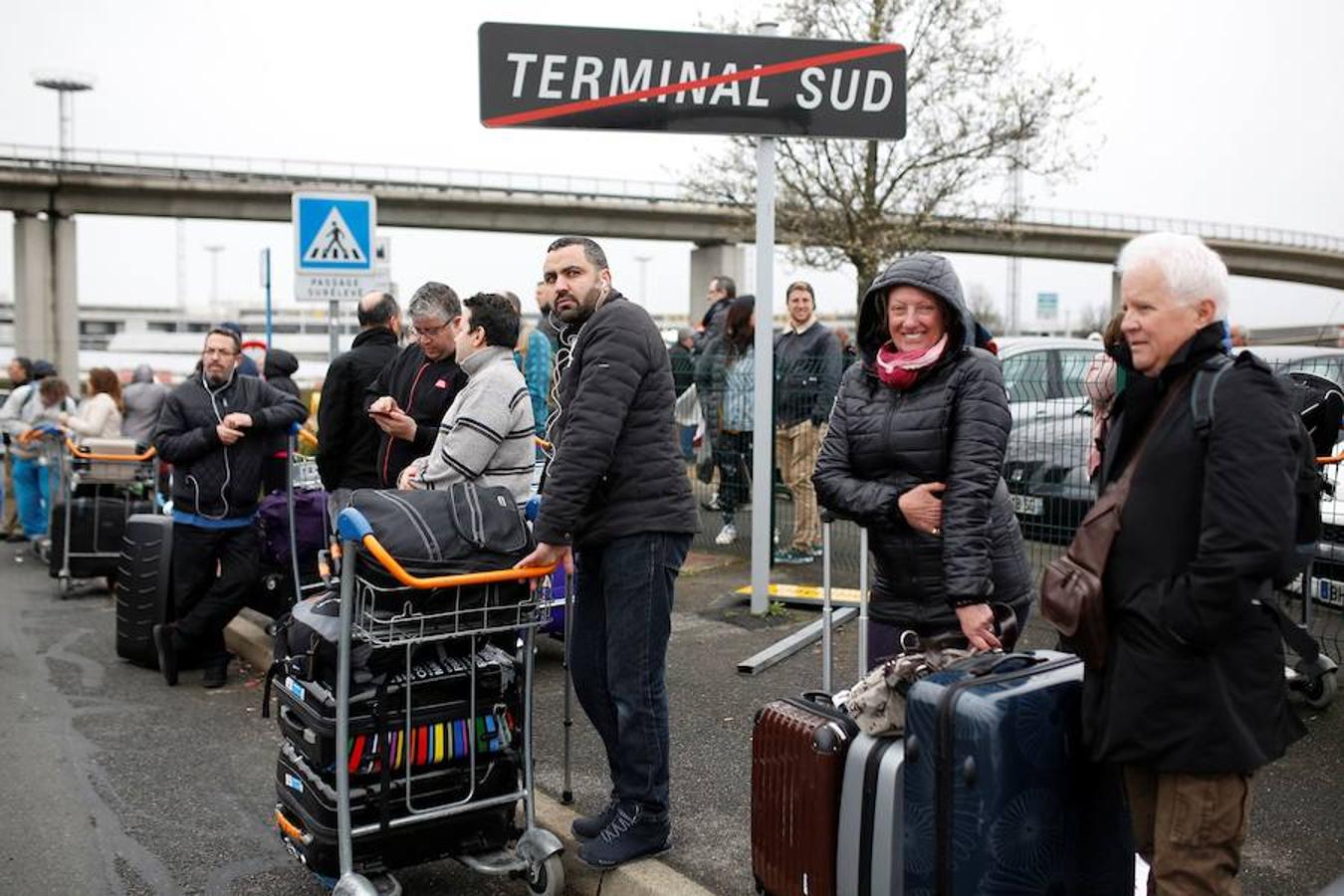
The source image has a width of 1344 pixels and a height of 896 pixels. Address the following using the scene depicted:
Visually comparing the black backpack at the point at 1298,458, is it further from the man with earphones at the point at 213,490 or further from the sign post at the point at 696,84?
the man with earphones at the point at 213,490

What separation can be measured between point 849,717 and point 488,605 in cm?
124

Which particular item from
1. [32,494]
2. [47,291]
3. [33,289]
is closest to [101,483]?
[32,494]

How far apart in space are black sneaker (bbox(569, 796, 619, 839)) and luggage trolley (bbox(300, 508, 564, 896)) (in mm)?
241

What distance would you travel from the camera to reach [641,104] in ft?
22.6

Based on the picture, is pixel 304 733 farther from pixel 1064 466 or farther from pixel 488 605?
pixel 1064 466

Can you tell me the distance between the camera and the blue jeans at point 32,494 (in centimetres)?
1212

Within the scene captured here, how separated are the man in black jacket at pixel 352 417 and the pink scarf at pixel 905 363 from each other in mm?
3461

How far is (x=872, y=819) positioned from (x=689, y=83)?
4.93m

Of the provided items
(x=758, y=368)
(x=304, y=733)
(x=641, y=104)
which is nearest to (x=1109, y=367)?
(x=758, y=368)

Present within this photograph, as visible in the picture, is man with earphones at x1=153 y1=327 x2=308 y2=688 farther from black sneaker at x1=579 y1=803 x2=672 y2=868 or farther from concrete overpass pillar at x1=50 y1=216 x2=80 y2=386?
concrete overpass pillar at x1=50 y1=216 x2=80 y2=386

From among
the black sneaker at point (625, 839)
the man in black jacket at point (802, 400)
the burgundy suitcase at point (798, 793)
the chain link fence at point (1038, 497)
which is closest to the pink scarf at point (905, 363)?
the chain link fence at point (1038, 497)

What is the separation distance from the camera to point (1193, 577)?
8.06 ft

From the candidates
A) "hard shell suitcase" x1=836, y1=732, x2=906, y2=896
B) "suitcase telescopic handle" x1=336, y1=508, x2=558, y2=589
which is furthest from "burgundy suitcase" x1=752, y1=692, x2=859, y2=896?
"suitcase telescopic handle" x1=336, y1=508, x2=558, y2=589

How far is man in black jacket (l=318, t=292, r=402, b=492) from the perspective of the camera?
6.39 meters
